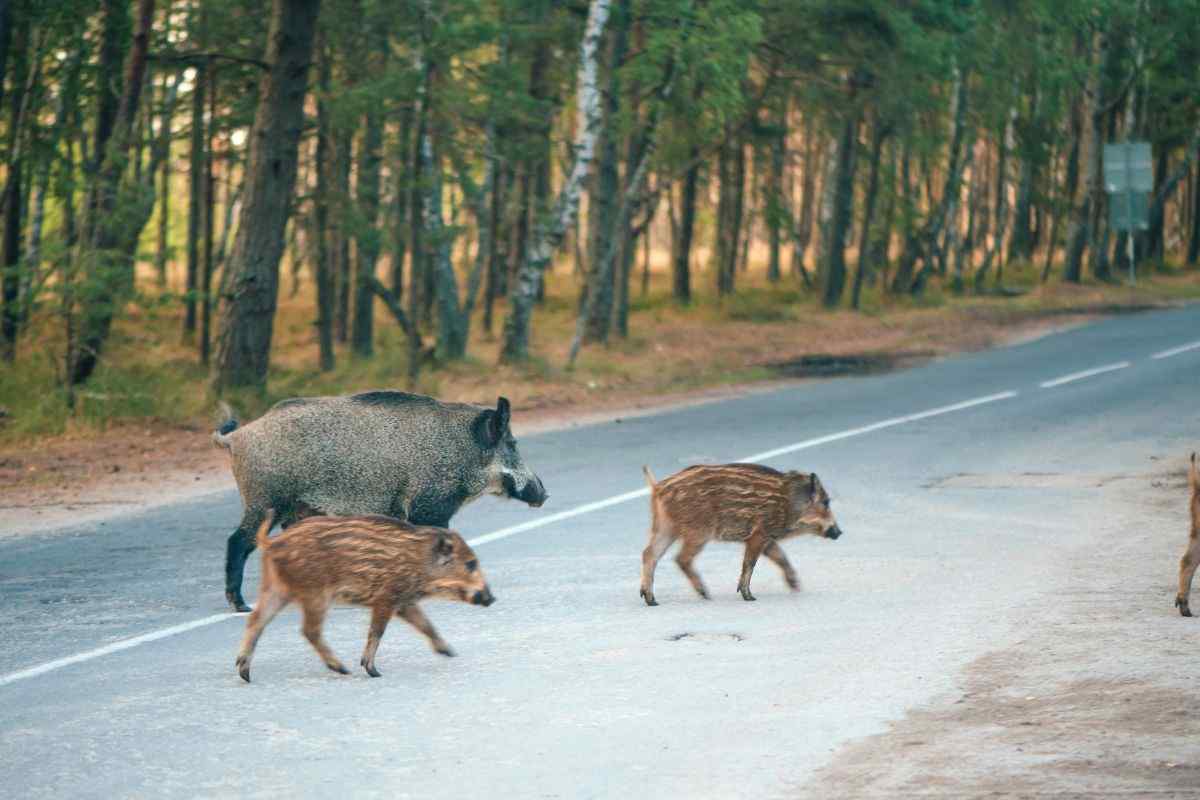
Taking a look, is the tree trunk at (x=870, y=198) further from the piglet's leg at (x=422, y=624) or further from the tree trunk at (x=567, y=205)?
the piglet's leg at (x=422, y=624)

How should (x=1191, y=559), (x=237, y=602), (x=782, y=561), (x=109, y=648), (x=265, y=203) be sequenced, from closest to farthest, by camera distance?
(x=109, y=648)
(x=1191, y=559)
(x=237, y=602)
(x=782, y=561)
(x=265, y=203)

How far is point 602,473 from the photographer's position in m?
16.4

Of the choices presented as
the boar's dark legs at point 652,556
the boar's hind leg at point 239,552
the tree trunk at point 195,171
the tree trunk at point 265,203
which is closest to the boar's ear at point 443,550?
the boar's hind leg at point 239,552

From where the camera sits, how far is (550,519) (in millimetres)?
13703

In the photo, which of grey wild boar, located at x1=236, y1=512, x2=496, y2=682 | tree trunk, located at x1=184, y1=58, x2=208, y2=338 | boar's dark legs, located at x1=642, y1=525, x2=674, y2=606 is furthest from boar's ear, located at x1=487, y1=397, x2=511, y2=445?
tree trunk, located at x1=184, y1=58, x2=208, y2=338

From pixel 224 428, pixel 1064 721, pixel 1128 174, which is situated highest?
pixel 1128 174

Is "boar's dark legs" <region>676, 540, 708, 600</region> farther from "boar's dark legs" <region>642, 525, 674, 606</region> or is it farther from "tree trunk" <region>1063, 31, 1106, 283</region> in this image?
"tree trunk" <region>1063, 31, 1106, 283</region>

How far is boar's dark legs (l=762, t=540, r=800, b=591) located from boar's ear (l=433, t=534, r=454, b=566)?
2681mm

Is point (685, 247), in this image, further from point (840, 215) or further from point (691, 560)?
point (691, 560)

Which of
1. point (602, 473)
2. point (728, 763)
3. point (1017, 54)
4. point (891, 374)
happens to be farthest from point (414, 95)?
point (1017, 54)

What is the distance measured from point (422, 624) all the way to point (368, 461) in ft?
6.06

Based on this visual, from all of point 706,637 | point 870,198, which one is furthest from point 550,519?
point 870,198

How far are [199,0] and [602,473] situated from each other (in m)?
15.5

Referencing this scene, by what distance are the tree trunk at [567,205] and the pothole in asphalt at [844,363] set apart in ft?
14.8
